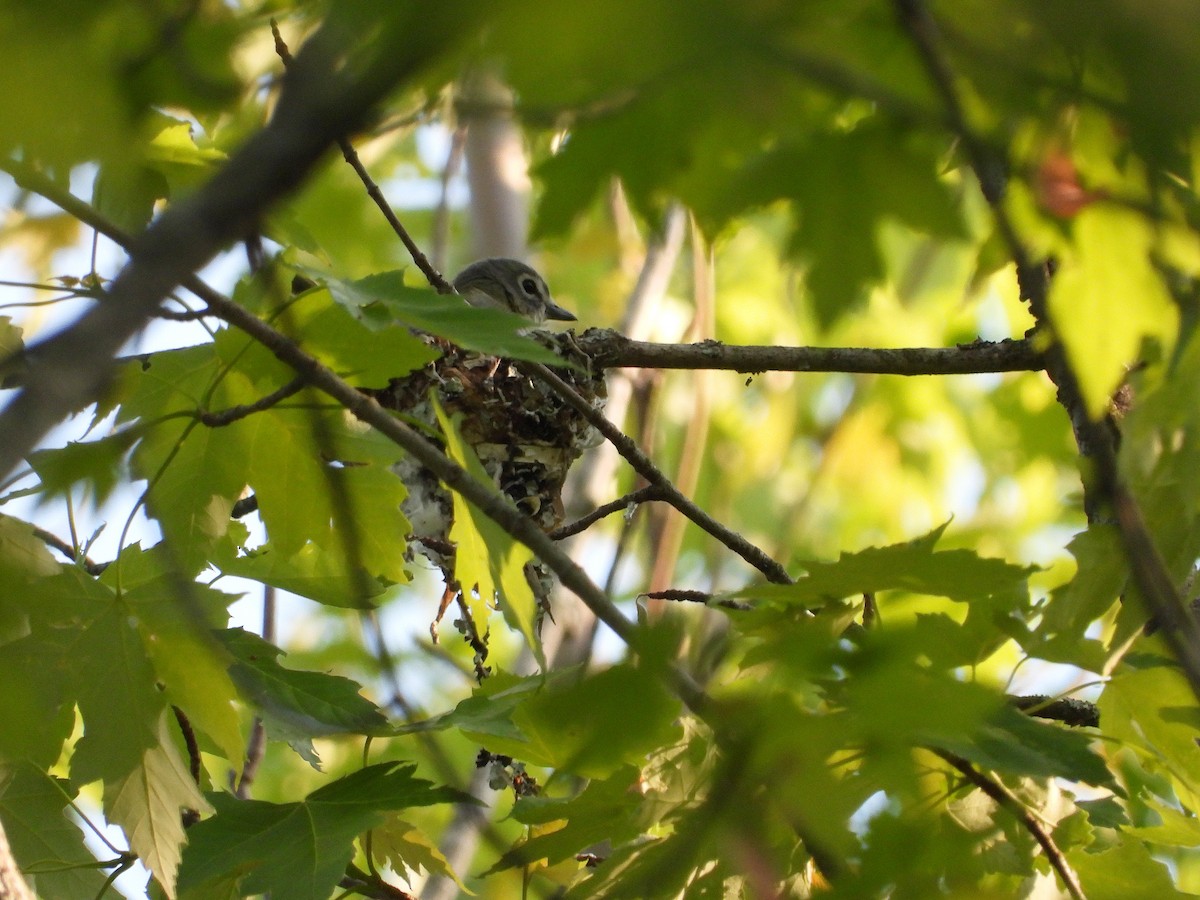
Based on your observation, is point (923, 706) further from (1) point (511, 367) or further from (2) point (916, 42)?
(1) point (511, 367)

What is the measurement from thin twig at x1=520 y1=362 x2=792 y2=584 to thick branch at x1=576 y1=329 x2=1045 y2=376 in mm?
422

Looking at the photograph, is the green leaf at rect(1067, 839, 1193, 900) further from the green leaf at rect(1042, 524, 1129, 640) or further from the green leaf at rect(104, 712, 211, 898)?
the green leaf at rect(104, 712, 211, 898)

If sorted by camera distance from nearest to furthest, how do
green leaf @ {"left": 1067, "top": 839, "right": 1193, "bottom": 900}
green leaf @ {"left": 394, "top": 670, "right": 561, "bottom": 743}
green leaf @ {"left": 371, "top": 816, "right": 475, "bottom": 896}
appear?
green leaf @ {"left": 1067, "top": 839, "right": 1193, "bottom": 900} < green leaf @ {"left": 394, "top": 670, "right": 561, "bottom": 743} < green leaf @ {"left": 371, "top": 816, "right": 475, "bottom": 896}

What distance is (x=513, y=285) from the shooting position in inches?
266

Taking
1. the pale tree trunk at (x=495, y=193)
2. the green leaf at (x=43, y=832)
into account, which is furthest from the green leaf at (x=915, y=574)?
the pale tree trunk at (x=495, y=193)

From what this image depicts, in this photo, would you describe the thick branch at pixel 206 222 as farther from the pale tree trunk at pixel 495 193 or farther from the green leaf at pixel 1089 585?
the pale tree trunk at pixel 495 193

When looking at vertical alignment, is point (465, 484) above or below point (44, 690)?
below

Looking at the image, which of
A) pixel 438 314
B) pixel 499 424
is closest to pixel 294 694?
pixel 438 314

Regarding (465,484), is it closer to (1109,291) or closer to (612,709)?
(612,709)

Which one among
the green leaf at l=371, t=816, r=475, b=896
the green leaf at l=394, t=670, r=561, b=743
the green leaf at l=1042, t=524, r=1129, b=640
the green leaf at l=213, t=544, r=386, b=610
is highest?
the green leaf at l=213, t=544, r=386, b=610

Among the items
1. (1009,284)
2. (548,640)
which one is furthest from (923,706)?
(548,640)

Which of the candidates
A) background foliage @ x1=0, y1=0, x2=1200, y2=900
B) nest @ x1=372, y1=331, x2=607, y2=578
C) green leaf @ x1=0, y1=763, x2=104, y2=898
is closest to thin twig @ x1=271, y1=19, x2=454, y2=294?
background foliage @ x1=0, y1=0, x2=1200, y2=900

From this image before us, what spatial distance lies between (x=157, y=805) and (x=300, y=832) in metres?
0.33

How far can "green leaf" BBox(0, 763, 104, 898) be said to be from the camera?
99.7 inches
